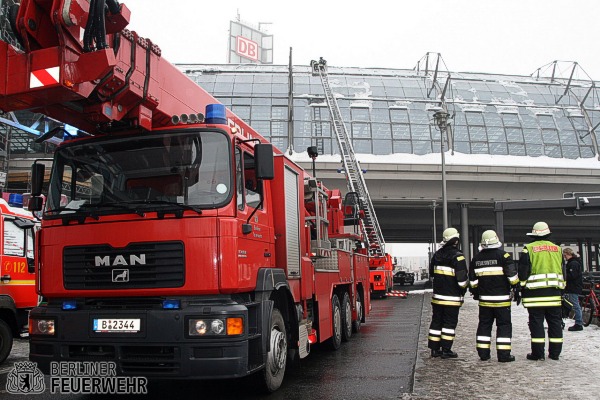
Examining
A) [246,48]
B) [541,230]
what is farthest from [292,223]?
[246,48]

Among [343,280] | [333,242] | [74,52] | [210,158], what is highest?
[74,52]

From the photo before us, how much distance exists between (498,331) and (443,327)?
710 millimetres

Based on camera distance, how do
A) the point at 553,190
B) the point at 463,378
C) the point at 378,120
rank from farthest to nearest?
the point at 378,120 < the point at 553,190 < the point at 463,378

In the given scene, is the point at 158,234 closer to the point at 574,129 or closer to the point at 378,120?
the point at 378,120

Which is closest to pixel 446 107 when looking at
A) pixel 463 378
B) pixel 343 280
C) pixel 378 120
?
pixel 378 120

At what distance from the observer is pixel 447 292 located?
7.59m

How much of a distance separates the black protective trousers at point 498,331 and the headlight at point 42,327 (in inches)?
206

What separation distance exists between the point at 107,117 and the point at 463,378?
4736mm

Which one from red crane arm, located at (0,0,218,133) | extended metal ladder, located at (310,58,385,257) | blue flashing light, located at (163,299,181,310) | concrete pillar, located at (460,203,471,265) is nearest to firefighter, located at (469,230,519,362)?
blue flashing light, located at (163,299,181,310)

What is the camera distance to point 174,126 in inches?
221

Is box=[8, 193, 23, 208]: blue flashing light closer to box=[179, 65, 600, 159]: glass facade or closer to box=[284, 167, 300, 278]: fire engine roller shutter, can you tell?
box=[284, 167, 300, 278]: fire engine roller shutter

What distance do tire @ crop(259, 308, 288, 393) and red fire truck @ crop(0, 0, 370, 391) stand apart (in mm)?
15

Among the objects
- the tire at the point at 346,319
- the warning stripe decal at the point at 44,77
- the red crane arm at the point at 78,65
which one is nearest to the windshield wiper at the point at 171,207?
the red crane arm at the point at 78,65

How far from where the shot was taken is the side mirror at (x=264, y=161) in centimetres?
538
